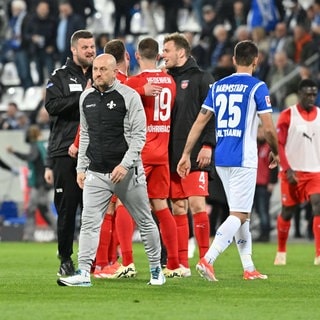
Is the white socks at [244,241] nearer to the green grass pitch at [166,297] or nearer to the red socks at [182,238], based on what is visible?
the green grass pitch at [166,297]

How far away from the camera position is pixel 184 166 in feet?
39.8

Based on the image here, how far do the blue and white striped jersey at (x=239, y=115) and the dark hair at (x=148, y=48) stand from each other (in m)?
0.74

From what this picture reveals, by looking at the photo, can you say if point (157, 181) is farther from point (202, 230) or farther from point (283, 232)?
point (283, 232)

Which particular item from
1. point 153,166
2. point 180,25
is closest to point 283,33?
point 180,25

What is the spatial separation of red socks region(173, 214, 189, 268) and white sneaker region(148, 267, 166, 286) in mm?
1556

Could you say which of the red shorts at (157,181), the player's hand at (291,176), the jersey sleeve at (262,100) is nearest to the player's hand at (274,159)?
the jersey sleeve at (262,100)

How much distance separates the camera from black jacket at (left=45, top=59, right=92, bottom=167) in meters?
12.6

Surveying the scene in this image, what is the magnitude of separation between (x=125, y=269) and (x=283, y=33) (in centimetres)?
Result: 1451

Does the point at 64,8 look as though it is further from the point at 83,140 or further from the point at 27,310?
the point at 27,310

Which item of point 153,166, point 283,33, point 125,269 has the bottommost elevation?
point 125,269

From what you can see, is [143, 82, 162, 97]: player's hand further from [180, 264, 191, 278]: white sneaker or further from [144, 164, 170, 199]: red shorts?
[180, 264, 191, 278]: white sneaker

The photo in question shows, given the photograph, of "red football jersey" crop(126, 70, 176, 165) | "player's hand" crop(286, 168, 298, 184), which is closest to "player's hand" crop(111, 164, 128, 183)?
"red football jersey" crop(126, 70, 176, 165)

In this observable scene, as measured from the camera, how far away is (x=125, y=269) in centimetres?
1238

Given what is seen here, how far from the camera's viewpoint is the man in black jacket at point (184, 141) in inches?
512
